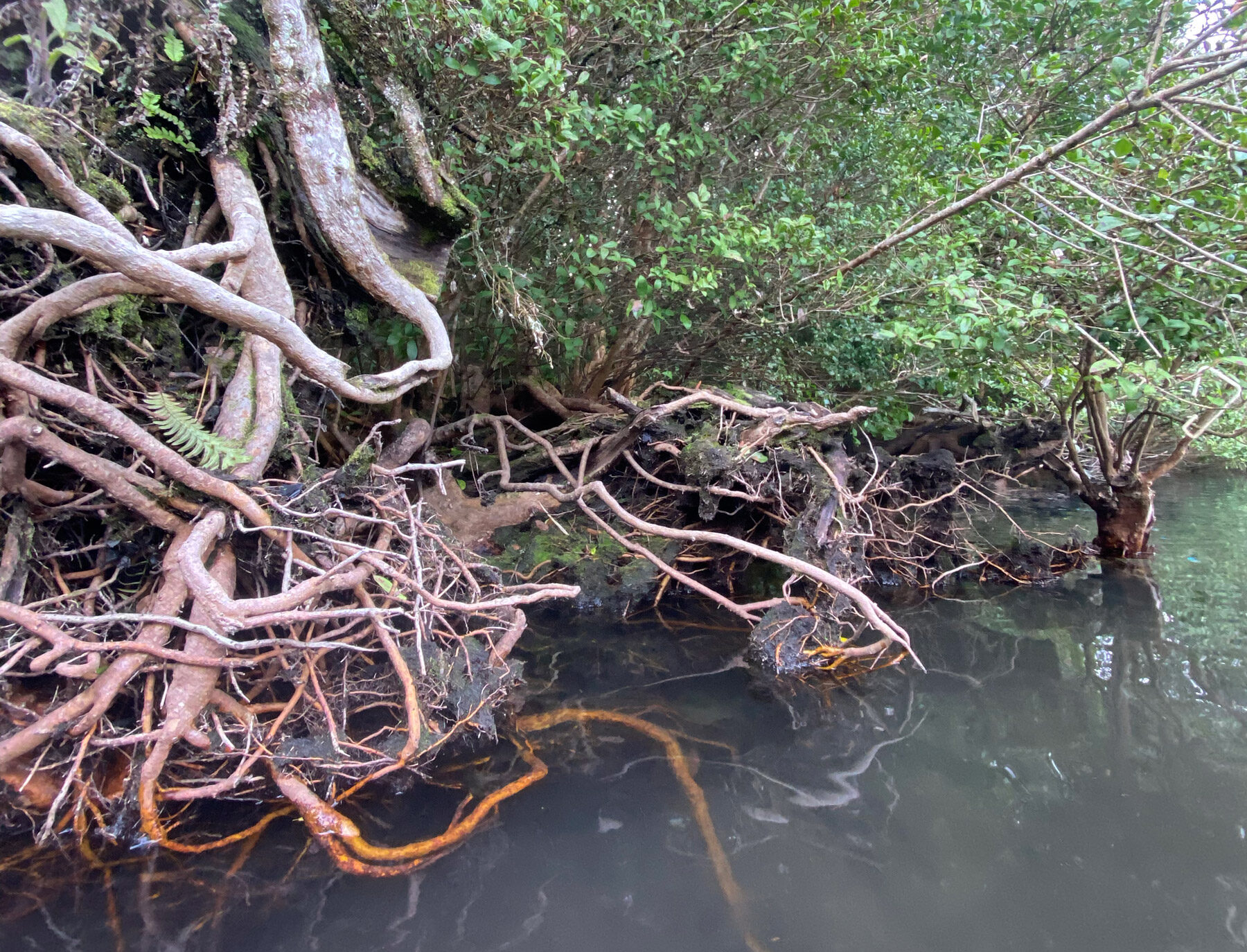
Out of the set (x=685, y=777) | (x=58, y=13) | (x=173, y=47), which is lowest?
(x=685, y=777)

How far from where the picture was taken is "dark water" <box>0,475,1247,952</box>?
7.27ft

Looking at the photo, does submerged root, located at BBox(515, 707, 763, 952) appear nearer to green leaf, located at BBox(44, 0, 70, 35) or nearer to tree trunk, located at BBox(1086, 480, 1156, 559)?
green leaf, located at BBox(44, 0, 70, 35)

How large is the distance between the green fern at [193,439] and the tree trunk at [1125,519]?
8437 millimetres

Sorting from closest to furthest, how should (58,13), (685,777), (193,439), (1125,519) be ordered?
(58,13) → (193,439) → (685,777) → (1125,519)

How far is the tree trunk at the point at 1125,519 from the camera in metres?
7.03

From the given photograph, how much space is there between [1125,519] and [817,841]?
673 cm

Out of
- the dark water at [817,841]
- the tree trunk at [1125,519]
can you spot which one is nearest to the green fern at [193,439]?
the dark water at [817,841]

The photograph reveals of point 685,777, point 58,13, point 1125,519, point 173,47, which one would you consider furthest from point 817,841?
point 1125,519

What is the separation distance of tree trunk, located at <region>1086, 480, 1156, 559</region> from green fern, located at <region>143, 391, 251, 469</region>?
844 centimetres

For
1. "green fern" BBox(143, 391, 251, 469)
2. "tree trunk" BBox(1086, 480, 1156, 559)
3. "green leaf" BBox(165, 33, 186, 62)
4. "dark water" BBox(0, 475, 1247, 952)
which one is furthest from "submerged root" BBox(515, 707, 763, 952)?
"tree trunk" BBox(1086, 480, 1156, 559)

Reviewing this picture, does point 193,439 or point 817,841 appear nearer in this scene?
point 817,841

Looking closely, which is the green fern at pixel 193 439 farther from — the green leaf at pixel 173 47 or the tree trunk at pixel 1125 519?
the tree trunk at pixel 1125 519

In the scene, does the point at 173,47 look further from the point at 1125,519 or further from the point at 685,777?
the point at 1125,519

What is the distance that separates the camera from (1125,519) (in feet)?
23.5
